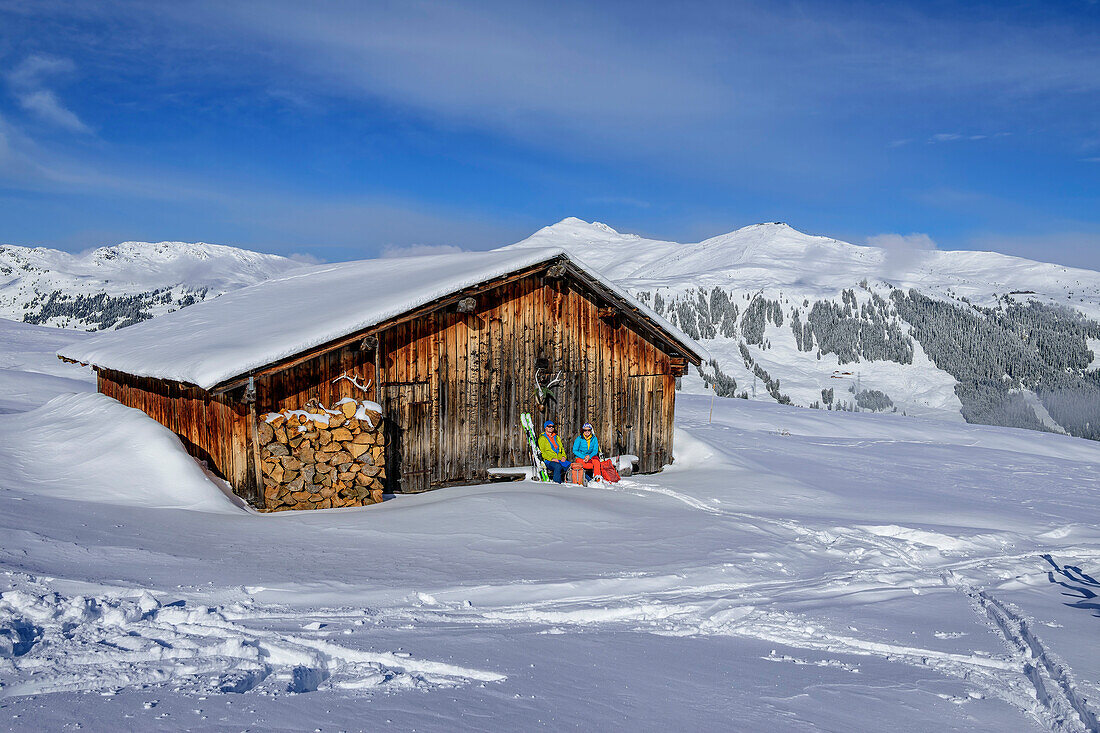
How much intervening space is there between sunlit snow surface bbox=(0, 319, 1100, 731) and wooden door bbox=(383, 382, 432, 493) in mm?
758

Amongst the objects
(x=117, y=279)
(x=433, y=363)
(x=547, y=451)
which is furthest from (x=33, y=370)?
(x=117, y=279)

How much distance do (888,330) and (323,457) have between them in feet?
198

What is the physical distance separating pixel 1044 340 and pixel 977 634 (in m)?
70.4

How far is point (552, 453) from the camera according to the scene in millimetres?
13016

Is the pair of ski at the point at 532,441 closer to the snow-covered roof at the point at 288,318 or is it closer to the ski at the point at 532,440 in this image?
the ski at the point at 532,440

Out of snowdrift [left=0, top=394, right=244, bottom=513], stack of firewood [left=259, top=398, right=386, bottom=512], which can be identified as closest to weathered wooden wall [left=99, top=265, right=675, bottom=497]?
stack of firewood [left=259, top=398, right=386, bottom=512]

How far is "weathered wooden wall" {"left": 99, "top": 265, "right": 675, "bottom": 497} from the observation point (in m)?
11.1

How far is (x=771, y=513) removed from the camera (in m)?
11.3

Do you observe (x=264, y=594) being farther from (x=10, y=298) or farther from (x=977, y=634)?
(x=10, y=298)

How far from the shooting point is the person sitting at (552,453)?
42.4 ft

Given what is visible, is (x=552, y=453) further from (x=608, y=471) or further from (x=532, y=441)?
(x=608, y=471)

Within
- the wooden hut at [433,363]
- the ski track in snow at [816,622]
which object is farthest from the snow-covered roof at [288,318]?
the ski track in snow at [816,622]

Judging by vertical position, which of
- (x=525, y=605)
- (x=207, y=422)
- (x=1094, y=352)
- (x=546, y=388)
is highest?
(x=1094, y=352)

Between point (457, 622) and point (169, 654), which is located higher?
point (169, 654)
